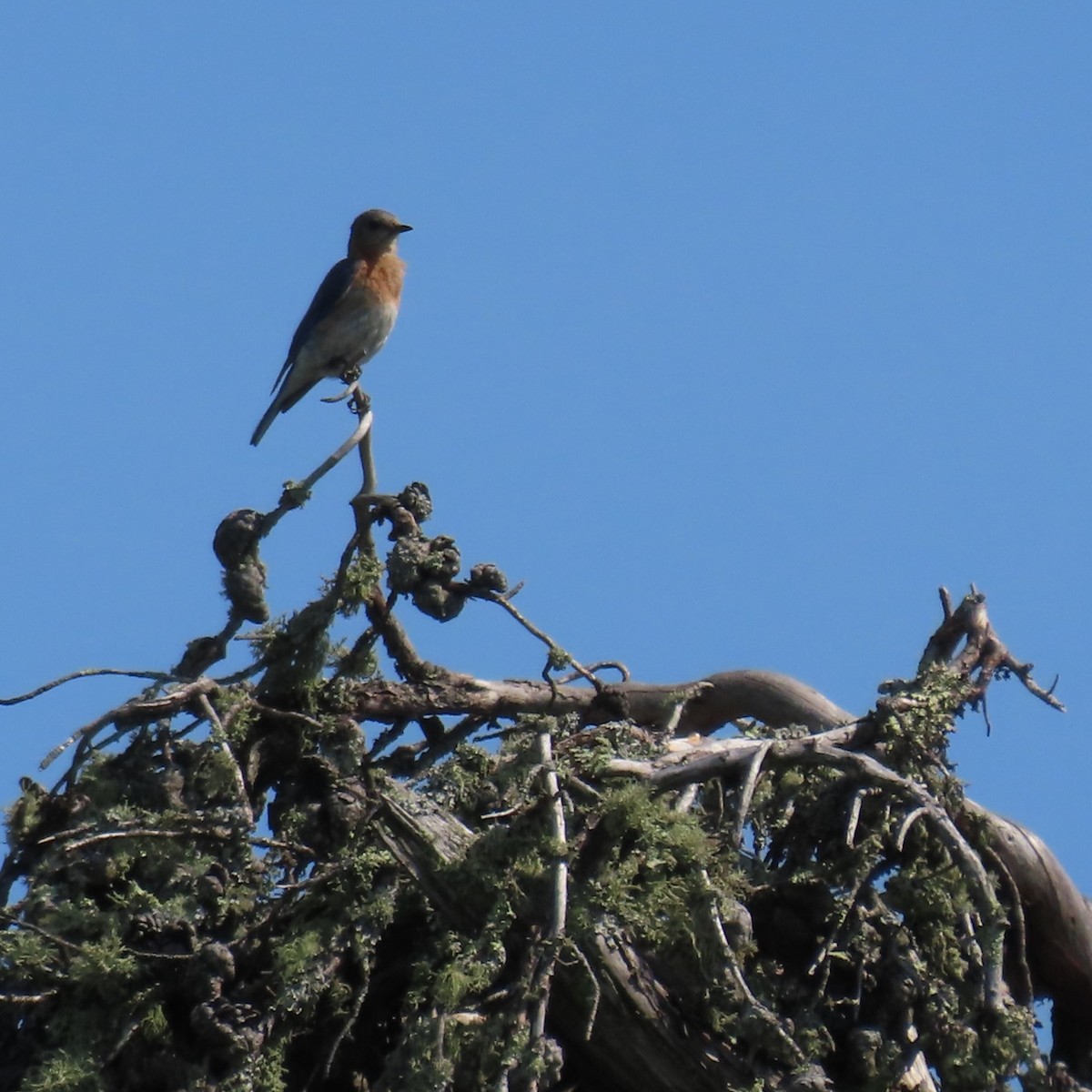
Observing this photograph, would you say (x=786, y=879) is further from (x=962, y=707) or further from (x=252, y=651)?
(x=252, y=651)

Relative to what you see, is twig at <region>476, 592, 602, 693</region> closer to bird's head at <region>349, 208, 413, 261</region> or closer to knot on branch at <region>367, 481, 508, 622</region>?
knot on branch at <region>367, 481, 508, 622</region>

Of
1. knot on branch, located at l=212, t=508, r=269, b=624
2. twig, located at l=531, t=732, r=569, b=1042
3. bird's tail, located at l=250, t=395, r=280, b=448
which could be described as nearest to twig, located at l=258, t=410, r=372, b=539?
knot on branch, located at l=212, t=508, r=269, b=624

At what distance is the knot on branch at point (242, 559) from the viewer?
5.34 meters

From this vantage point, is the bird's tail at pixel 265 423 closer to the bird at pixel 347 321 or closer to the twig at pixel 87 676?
Answer: the bird at pixel 347 321

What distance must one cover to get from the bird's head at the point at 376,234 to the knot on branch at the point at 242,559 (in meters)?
5.35

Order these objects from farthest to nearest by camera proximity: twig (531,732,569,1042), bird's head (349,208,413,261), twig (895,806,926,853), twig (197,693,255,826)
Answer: bird's head (349,208,413,261) < twig (197,693,255,826) < twig (895,806,926,853) < twig (531,732,569,1042)

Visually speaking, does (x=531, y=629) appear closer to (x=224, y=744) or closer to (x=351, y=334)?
(x=224, y=744)

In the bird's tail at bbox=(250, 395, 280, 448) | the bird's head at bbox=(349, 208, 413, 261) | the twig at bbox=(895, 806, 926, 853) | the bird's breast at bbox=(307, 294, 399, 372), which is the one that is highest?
the bird's head at bbox=(349, 208, 413, 261)

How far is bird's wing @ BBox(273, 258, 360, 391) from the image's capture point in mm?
10023

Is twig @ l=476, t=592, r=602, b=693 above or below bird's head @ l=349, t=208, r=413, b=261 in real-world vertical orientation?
below

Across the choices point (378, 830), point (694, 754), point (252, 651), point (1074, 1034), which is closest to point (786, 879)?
point (694, 754)

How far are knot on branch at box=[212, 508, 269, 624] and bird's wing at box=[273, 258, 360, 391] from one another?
4593 millimetres

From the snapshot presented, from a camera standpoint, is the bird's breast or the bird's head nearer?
the bird's breast

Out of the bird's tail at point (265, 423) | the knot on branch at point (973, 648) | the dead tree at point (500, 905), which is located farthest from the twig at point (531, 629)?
the bird's tail at point (265, 423)
